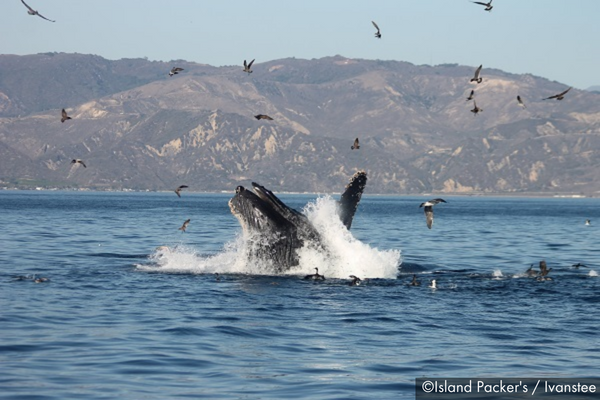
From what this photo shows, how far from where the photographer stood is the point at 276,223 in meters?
30.3

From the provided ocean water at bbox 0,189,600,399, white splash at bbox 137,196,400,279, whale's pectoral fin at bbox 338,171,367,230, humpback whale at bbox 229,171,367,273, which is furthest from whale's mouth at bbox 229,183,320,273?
whale's pectoral fin at bbox 338,171,367,230

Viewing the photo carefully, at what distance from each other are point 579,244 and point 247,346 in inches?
1708

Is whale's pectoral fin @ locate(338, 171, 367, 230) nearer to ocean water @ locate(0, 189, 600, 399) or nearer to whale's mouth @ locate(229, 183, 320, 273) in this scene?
ocean water @ locate(0, 189, 600, 399)

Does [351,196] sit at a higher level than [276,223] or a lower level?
higher

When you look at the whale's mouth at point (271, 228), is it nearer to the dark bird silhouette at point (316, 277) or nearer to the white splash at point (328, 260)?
the white splash at point (328, 260)

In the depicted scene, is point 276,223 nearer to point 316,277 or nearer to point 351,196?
point 316,277

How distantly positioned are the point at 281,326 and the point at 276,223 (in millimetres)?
8026

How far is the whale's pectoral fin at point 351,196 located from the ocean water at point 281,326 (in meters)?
0.42

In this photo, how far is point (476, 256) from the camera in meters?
46.8

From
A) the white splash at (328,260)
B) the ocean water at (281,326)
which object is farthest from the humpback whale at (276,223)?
the ocean water at (281,326)

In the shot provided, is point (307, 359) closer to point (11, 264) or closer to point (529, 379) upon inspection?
point (529, 379)

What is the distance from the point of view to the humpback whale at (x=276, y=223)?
29.9 meters

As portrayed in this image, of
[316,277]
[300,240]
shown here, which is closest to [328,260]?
[300,240]

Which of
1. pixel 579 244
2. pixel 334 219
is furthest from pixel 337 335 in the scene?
pixel 579 244
